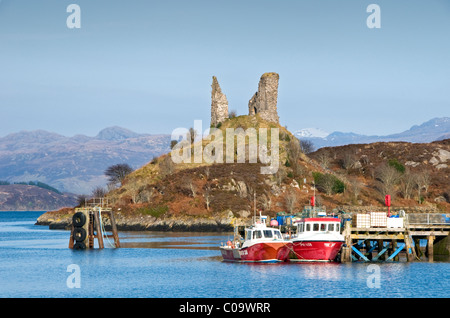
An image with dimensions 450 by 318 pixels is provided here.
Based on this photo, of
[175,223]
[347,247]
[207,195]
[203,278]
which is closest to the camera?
[203,278]

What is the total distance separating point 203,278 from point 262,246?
461 inches

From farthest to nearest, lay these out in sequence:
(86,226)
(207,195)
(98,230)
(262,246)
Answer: (207,195) < (86,226) < (98,230) < (262,246)

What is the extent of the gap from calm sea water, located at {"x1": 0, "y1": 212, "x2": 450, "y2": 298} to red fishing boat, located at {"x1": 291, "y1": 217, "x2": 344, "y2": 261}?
2.04 meters

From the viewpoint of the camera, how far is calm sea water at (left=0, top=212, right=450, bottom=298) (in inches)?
2589

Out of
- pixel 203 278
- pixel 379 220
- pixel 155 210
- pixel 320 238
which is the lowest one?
pixel 203 278

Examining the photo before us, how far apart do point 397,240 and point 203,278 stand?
107 feet

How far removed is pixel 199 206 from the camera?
7283 inches

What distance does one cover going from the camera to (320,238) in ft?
281

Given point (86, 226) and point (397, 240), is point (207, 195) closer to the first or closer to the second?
point (86, 226)

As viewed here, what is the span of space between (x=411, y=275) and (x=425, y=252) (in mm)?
27243

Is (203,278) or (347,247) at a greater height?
(347,247)

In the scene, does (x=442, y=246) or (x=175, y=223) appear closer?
(x=442, y=246)

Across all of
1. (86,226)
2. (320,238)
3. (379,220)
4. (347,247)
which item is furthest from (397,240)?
(86,226)
